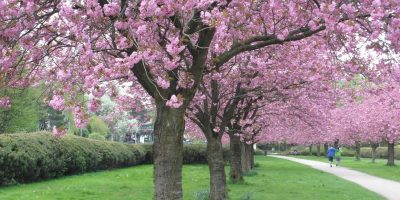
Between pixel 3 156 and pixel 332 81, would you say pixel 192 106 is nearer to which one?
pixel 332 81

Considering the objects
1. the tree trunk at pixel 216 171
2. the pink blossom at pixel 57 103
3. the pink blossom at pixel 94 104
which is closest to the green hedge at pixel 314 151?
the tree trunk at pixel 216 171

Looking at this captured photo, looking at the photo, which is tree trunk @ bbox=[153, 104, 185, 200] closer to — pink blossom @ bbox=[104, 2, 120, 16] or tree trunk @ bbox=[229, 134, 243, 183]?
pink blossom @ bbox=[104, 2, 120, 16]

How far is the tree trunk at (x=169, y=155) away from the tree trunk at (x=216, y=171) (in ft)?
17.6

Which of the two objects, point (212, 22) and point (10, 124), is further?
point (10, 124)

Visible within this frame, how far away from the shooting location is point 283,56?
12000mm

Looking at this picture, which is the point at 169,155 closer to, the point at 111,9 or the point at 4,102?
the point at 111,9

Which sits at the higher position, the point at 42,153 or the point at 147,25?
the point at 147,25

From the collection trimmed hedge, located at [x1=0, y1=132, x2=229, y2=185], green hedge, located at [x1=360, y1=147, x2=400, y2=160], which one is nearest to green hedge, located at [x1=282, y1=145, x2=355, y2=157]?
green hedge, located at [x1=360, y1=147, x2=400, y2=160]

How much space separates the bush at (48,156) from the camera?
612 inches

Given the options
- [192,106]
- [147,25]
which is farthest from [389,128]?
[147,25]

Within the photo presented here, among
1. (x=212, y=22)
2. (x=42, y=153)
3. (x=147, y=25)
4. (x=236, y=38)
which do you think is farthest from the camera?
(x=42, y=153)

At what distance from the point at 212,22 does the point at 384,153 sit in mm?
55206

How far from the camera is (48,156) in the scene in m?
18.2

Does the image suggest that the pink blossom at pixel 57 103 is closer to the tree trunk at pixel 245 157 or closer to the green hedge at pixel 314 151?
the tree trunk at pixel 245 157
